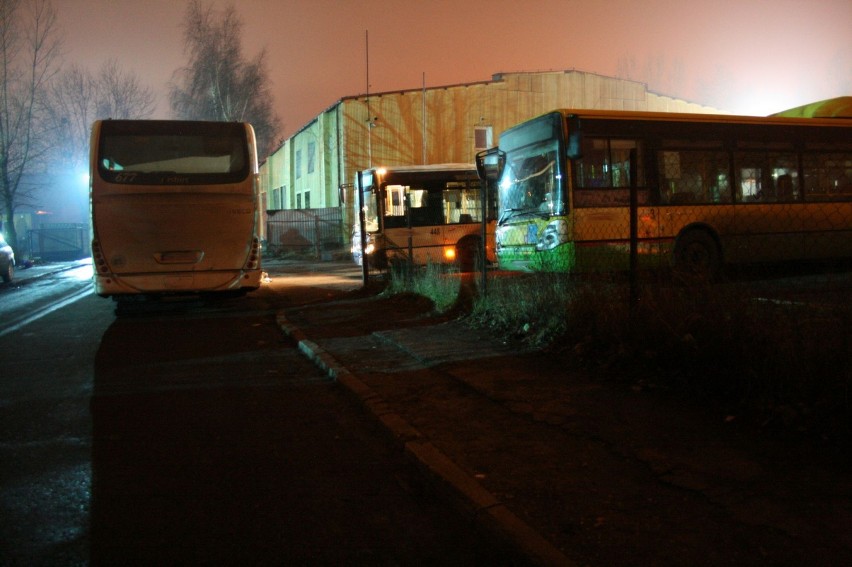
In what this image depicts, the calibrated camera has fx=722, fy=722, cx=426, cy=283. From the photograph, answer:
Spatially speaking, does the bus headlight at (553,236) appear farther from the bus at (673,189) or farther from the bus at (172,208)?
the bus at (172,208)

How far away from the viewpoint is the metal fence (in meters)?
34.1

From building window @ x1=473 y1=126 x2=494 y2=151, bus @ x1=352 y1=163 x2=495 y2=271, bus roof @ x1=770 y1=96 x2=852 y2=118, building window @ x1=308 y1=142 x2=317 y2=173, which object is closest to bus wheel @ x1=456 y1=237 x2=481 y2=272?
bus @ x1=352 y1=163 x2=495 y2=271

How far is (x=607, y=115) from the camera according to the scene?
12211 millimetres

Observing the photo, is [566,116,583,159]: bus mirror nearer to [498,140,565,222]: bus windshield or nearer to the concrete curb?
[498,140,565,222]: bus windshield

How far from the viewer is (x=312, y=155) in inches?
1630

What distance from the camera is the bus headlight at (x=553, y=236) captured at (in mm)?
11633

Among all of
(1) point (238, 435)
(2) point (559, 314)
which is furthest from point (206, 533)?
(2) point (559, 314)

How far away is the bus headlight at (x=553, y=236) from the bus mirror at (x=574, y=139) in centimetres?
109

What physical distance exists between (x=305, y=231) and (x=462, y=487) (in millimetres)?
31481

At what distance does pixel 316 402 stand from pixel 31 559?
337 cm

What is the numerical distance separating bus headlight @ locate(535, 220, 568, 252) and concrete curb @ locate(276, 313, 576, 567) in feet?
18.5

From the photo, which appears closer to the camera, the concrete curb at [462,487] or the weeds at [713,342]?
the concrete curb at [462,487]

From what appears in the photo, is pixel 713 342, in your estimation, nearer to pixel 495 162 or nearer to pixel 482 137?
pixel 495 162

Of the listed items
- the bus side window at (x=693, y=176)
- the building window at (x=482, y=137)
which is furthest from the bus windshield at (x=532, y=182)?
the building window at (x=482, y=137)
